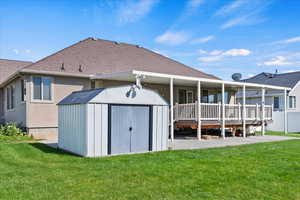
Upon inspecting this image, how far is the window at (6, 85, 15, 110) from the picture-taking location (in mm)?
14728

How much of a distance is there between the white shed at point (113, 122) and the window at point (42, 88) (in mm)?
3679

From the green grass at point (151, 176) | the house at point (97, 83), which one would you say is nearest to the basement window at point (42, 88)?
the house at point (97, 83)

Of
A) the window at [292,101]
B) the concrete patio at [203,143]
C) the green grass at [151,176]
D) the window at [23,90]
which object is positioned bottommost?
the concrete patio at [203,143]

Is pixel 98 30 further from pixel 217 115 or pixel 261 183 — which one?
pixel 261 183

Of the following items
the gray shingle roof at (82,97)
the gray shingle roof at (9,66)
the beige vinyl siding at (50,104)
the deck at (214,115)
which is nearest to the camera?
the gray shingle roof at (82,97)

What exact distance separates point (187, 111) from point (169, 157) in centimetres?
567

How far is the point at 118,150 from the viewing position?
7969 millimetres

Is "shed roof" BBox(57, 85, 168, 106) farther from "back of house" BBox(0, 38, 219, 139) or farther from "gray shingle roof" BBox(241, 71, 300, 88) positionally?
"gray shingle roof" BBox(241, 71, 300, 88)

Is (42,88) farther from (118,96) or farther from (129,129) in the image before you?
(129,129)

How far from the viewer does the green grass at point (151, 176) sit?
4.28 meters

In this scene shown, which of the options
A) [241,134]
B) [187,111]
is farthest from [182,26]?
[241,134]

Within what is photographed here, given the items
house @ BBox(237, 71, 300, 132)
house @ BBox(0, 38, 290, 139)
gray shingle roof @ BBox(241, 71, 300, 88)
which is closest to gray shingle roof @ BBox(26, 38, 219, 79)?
house @ BBox(0, 38, 290, 139)

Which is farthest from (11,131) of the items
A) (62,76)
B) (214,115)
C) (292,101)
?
(292,101)

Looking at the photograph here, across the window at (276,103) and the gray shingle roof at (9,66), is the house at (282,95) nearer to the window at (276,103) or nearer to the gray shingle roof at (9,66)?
the window at (276,103)
